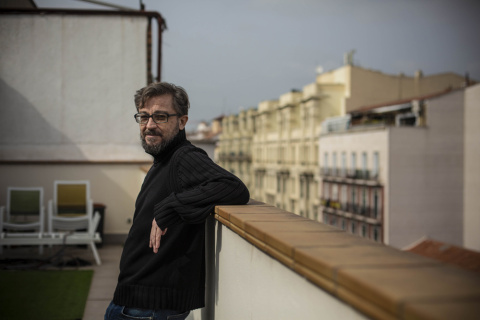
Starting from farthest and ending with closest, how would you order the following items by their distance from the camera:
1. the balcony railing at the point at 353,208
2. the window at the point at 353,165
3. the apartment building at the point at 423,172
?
the window at the point at 353,165 → the balcony railing at the point at 353,208 → the apartment building at the point at 423,172

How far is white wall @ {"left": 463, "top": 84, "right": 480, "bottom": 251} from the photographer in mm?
42375

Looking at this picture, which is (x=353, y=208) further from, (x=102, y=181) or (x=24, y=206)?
(x=24, y=206)

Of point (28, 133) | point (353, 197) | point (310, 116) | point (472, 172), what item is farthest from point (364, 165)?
point (28, 133)

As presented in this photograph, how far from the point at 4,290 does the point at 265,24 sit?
70.8 m

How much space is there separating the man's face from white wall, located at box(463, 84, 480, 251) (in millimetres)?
43675

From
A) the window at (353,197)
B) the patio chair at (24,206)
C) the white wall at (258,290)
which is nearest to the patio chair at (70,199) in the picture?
the patio chair at (24,206)

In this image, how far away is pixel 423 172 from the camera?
4278 cm

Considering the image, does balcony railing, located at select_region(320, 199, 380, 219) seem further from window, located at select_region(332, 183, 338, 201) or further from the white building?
the white building

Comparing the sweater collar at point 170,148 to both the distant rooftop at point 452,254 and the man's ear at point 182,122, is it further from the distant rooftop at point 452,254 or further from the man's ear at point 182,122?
the distant rooftop at point 452,254

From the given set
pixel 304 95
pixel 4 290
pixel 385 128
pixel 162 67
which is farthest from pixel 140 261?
pixel 304 95

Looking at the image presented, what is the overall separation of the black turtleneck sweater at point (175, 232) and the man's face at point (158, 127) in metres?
0.08

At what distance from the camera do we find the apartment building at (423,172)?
41.8 m

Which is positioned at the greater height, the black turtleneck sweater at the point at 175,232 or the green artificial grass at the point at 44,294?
the black turtleneck sweater at the point at 175,232

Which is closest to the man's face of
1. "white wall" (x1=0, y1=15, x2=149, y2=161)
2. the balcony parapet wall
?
the balcony parapet wall
